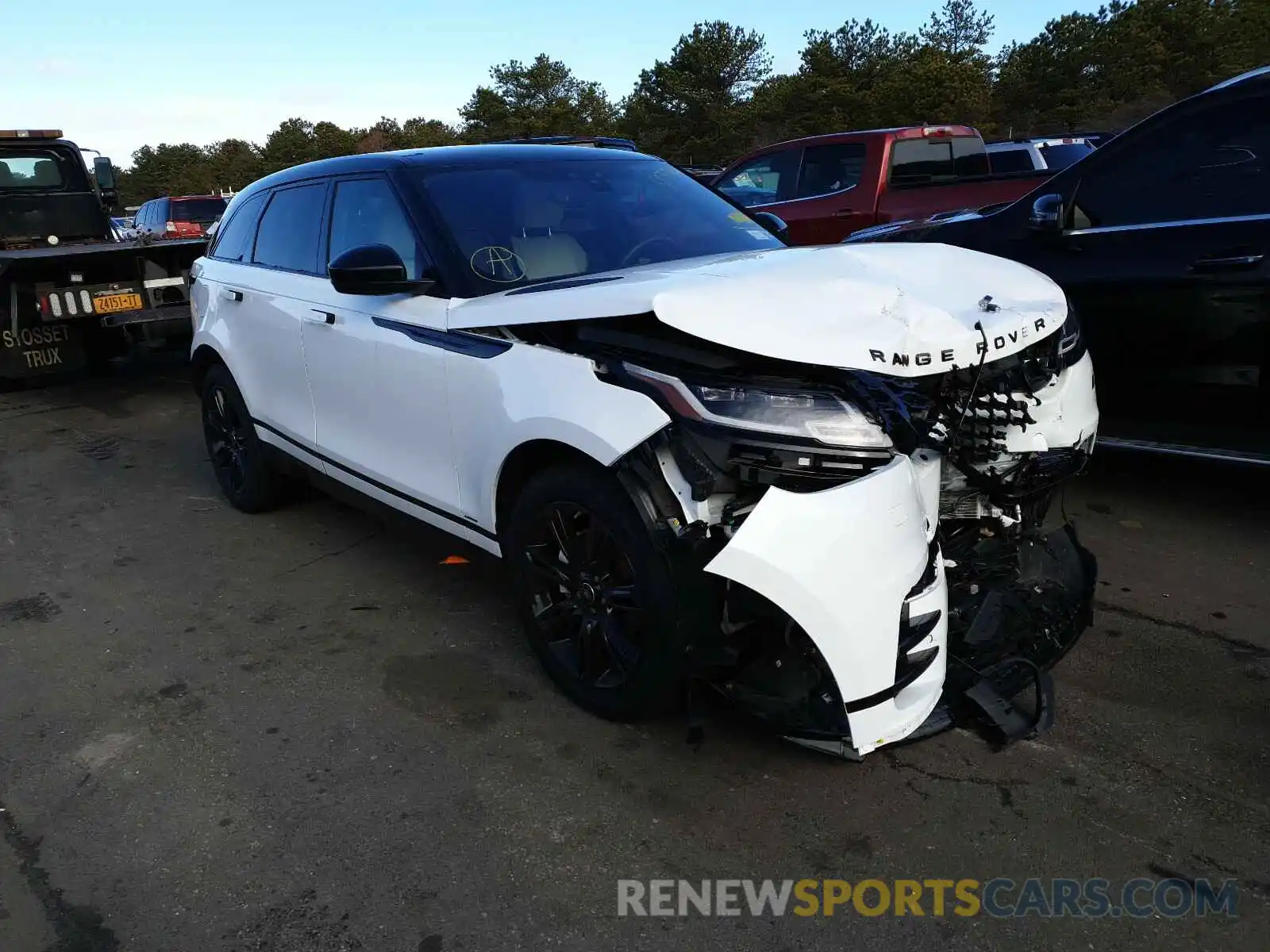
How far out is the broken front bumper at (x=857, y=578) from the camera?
2232 mm

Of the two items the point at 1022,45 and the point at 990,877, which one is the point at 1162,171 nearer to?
the point at 990,877

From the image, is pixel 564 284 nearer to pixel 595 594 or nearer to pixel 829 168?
pixel 595 594

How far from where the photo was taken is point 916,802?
2568 millimetres

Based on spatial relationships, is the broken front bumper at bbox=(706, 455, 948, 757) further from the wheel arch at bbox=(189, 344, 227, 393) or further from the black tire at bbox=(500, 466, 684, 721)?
the wheel arch at bbox=(189, 344, 227, 393)

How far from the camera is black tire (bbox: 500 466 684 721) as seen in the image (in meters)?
2.55

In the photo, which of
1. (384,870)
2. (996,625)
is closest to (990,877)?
(996,625)

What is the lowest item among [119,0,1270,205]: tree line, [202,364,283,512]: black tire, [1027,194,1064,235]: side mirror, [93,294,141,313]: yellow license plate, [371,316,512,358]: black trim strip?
[202,364,283,512]: black tire

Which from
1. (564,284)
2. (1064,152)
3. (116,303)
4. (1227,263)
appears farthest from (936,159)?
(116,303)

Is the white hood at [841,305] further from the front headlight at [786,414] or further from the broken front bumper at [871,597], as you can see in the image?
the broken front bumper at [871,597]

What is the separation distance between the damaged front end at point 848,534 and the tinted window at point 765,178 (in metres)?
7.25

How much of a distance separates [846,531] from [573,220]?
6.36 ft

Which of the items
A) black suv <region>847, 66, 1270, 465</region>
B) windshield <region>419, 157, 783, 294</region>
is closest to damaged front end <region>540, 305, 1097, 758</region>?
windshield <region>419, 157, 783, 294</region>

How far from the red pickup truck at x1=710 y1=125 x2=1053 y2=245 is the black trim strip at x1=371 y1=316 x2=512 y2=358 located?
638cm

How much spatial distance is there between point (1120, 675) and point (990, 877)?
3.86 feet
